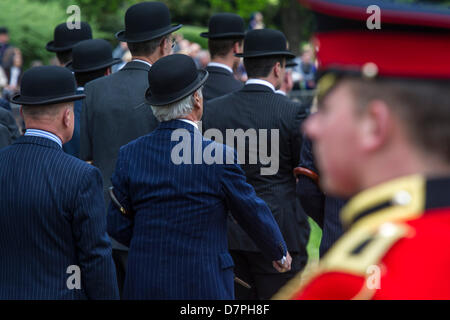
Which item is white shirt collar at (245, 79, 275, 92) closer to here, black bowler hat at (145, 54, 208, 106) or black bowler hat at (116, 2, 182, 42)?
black bowler hat at (116, 2, 182, 42)

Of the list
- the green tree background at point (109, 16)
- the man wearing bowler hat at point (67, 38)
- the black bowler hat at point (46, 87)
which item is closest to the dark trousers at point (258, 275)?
the black bowler hat at point (46, 87)

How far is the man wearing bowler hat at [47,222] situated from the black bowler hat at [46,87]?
0.09m

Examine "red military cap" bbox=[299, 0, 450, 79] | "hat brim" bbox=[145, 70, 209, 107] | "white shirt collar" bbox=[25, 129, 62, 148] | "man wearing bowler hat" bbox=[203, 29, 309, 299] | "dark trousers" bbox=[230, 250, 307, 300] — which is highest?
"red military cap" bbox=[299, 0, 450, 79]

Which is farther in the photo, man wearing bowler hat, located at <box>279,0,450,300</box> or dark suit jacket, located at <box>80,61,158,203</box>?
dark suit jacket, located at <box>80,61,158,203</box>

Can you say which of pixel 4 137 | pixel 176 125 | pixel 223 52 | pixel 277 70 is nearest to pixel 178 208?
pixel 176 125

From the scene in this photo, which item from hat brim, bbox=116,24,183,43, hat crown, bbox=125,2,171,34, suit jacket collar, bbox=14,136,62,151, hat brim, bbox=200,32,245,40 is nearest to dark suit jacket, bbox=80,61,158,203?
hat brim, bbox=116,24,183,43

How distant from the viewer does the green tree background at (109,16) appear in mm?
25781

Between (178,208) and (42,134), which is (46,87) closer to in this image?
(42,134)

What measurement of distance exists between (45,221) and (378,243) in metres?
2.30

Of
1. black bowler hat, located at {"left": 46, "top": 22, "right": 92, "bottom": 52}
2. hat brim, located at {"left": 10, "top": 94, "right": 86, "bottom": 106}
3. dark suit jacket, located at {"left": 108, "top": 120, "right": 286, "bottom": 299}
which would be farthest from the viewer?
black bowler hat, located at {"left": 46, "top": 22, "right": 92, "bottom": 52}

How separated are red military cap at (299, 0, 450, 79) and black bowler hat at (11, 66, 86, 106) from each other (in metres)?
2.32

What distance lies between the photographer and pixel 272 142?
507 cm

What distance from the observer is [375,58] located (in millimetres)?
1476

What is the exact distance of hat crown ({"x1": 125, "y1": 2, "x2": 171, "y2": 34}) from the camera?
5.08 meters
